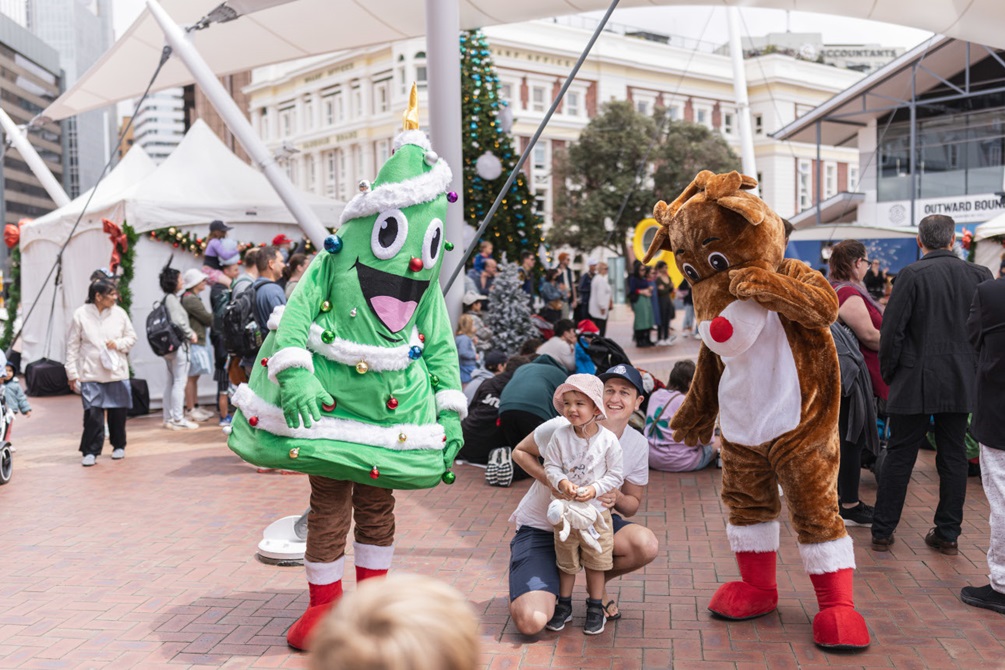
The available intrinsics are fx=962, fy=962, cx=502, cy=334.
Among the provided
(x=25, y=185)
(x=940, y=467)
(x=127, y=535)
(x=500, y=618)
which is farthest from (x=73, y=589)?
(x=25, y=185)

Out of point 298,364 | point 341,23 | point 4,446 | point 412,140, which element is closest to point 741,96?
point 341,23

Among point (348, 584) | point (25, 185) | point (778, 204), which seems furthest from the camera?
point (25, 185)

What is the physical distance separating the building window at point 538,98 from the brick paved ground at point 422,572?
43311mm

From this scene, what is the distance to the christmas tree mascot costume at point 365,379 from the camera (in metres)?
3.83

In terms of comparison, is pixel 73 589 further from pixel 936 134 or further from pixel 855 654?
pixel 936 134

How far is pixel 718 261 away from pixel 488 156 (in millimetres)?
8769

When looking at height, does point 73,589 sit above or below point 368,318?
below

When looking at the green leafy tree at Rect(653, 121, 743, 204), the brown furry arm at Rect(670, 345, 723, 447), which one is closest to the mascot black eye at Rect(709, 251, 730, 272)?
the brown furry arm at Rect(670, 345, 723, 447)

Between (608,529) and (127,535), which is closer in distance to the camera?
(608,529)

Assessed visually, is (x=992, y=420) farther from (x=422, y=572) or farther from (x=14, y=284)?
(x=14, y=284)

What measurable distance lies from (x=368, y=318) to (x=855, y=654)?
2.46m

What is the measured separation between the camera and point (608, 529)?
4344 millimetres

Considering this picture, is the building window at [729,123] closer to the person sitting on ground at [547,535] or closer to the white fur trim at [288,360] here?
the person sitting on ground at [547,535]

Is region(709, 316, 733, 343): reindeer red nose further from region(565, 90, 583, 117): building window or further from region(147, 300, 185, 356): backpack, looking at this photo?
region(565, 90, 583, 117): building window
